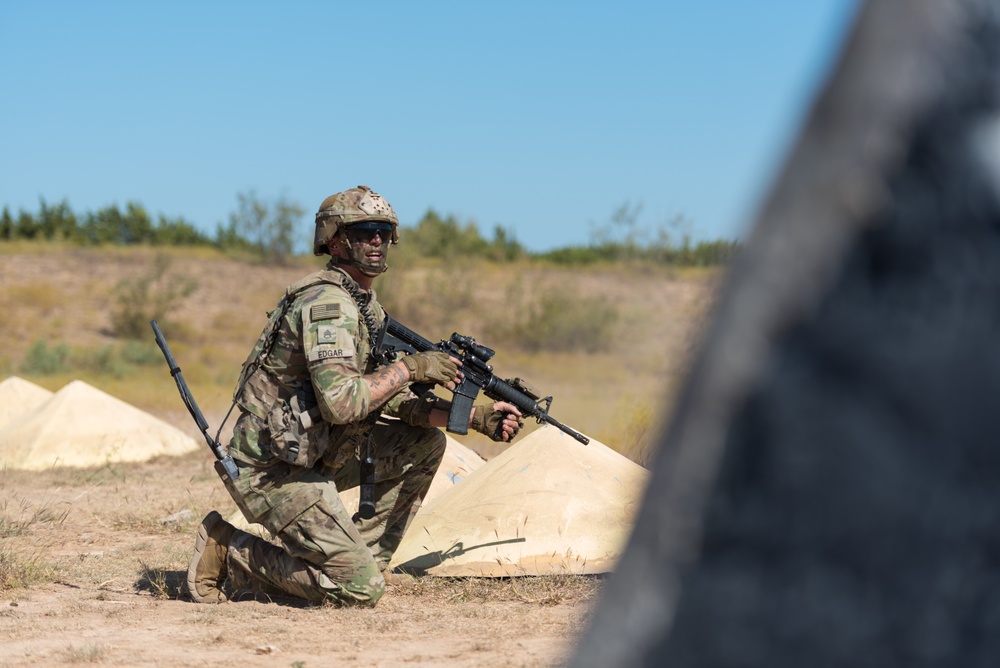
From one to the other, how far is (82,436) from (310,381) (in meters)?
5.36

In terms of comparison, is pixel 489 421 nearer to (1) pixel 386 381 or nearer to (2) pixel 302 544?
(1) pixel 386 381

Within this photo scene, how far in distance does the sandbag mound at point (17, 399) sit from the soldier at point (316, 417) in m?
6.00

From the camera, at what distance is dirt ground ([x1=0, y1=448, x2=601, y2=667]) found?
3.94 meters

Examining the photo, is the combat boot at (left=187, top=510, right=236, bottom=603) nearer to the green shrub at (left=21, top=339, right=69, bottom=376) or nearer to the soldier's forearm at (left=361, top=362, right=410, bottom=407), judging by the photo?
the soldier's forearm at (left=361, top=362, right=410, bottom=407)

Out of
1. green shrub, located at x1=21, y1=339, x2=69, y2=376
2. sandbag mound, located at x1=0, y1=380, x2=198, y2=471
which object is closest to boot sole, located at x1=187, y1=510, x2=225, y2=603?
sandbag mound, located at x1=0, y1=380, x2=198, y2=471

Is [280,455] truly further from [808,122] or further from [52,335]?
[52,335]

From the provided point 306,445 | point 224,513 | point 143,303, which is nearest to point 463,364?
point 306,445

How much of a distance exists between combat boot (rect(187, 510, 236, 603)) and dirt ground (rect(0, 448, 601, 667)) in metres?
0.10

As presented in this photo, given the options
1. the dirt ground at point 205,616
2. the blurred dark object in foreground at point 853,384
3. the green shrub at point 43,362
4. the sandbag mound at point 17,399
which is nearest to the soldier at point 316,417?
the dirt ground at point 205,616

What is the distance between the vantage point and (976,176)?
0.57 metres

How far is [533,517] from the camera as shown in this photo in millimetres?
5531

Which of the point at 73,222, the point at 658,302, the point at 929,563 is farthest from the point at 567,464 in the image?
the point at 73,222

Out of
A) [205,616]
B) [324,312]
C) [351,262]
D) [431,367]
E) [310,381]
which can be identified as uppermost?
[351,262]

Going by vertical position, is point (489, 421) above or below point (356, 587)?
above
